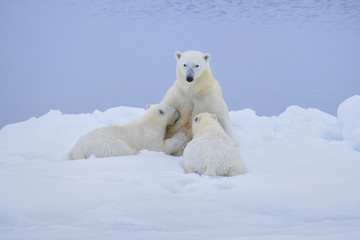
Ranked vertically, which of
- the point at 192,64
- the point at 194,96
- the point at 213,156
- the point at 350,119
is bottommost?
the point at 213,156

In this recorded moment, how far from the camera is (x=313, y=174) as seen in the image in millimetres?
4055

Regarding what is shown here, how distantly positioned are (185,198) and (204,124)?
1.79m

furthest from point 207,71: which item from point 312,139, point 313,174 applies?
point 313,174

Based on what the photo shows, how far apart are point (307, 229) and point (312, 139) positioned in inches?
126

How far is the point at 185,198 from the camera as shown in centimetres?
319

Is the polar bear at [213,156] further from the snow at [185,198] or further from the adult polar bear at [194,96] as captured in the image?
the adult polar bear at [194,96]

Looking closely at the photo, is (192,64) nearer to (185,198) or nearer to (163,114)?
(163,114)

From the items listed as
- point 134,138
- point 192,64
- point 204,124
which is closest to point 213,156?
point 204,124

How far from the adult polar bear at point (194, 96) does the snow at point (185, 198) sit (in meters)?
0.62

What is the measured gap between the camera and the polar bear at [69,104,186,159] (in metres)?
4.82

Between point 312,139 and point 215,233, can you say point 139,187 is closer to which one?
point 215,233

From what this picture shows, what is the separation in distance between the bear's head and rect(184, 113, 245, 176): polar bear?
0.43 ft

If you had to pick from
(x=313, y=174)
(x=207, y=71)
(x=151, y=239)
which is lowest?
(x=151, y=239)

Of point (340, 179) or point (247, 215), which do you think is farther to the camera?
point (340, 179)
